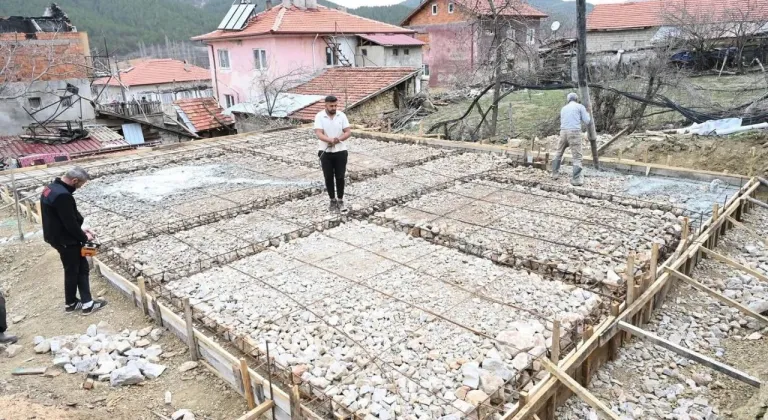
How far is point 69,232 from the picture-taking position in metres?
3.90

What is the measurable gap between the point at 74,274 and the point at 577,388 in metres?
3.62

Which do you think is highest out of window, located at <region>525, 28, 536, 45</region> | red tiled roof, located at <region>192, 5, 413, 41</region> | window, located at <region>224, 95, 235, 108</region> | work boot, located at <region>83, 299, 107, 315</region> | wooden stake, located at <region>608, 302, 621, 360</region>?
red tiled roof, located at <region>192, 5, 413, 41</region>

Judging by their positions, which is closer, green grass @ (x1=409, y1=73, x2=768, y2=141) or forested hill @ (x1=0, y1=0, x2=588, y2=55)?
green grass @ (x1=409, y1=73, x2=768, y2=141)

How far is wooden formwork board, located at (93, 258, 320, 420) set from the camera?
289cm

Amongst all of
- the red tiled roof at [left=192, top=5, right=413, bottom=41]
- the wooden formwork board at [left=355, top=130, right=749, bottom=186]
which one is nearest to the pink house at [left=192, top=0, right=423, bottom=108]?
the red tiled roof at [left=192, top=5, right=413, bottom=41]

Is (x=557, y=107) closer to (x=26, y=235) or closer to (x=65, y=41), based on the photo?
(x=26, y=235)

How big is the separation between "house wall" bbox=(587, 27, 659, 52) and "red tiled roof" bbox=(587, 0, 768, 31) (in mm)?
280

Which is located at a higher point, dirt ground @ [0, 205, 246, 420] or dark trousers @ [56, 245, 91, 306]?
dark trousers @ [56, 245, 91, 306]

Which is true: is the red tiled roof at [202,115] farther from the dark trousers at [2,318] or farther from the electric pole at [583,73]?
the dark trousers at [2,318]

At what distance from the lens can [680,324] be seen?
4008mm

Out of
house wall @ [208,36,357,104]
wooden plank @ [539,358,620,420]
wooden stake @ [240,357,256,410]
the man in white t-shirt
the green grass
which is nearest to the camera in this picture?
wooden plank @ [539,358,620,420]

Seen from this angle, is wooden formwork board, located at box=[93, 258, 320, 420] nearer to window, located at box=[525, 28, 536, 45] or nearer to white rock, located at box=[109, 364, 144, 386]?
white rock, located at box=[109, 364, 144, 386]

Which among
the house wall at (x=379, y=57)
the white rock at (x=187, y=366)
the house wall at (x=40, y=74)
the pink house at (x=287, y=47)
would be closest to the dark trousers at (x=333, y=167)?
the white rock at (x=187, y=366)

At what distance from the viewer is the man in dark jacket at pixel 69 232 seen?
381 centimetres
